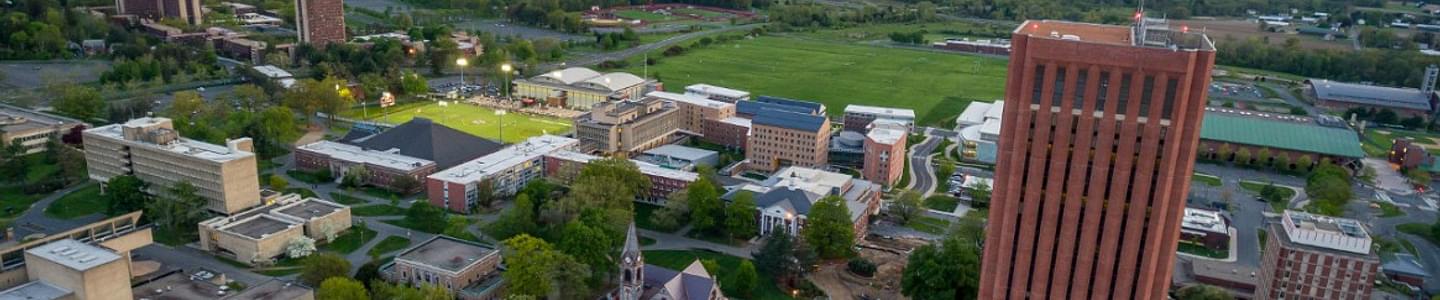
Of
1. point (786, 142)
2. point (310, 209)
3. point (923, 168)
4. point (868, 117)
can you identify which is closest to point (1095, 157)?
point (786, 142)

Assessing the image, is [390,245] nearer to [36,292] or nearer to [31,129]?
[36,292]

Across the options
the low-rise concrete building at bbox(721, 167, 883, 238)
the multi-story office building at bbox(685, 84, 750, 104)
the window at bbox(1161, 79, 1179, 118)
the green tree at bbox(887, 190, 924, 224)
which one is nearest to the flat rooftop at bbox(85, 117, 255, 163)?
the low-rise concrete building at bbox(721, 167, 883, 238)

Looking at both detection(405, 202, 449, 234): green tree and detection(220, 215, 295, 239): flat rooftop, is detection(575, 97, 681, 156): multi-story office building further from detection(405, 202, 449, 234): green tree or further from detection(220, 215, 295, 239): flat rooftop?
detection(220, 215, 295, 239): flat rooftop

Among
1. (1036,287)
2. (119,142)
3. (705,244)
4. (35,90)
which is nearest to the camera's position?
(1036,287)

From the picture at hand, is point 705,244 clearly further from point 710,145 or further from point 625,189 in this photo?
point 710,145

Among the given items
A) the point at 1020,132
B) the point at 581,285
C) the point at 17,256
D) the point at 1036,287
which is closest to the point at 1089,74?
the point at 1020,132

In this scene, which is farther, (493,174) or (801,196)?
(493,174)
